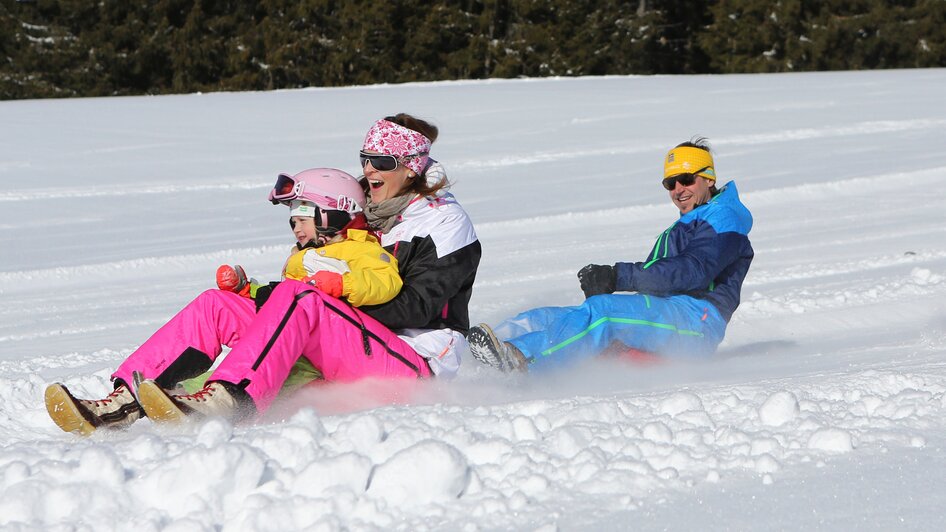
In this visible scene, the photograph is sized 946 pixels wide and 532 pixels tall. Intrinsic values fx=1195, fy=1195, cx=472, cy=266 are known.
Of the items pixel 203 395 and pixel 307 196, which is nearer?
pixel 203 395

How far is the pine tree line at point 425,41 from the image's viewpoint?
103 feet

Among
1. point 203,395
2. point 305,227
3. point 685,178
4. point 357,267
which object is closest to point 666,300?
point 685,178

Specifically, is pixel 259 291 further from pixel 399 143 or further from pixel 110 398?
pixel 399 143

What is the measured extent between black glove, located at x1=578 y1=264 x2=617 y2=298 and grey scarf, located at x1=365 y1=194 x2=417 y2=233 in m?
0.86

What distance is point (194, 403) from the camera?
361 centimetres

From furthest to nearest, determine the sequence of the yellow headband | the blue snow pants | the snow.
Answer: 1. the yellow headband
2. the blue snow pants
3. the snow

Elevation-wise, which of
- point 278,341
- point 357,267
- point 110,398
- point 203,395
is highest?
point 357,267

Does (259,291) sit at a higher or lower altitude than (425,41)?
higher

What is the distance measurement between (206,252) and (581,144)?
261 inches

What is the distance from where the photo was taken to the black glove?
4926 millimetres

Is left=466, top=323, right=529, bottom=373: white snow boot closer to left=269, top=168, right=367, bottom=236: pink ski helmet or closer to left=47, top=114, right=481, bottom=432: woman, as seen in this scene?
left=47, top=114, right=481, bottom=432: woman

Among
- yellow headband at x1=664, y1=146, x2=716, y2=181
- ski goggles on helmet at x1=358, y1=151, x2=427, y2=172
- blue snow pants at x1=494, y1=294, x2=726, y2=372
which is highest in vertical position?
ski goggles on helmet at x1=358, y1=151, x2=427, y2=172

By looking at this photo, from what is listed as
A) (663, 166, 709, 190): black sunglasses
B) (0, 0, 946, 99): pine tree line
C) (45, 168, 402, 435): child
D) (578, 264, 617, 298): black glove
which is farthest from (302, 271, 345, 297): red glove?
(0, 0, 946, 99): pine tree line

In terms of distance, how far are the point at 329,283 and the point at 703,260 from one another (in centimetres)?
175
